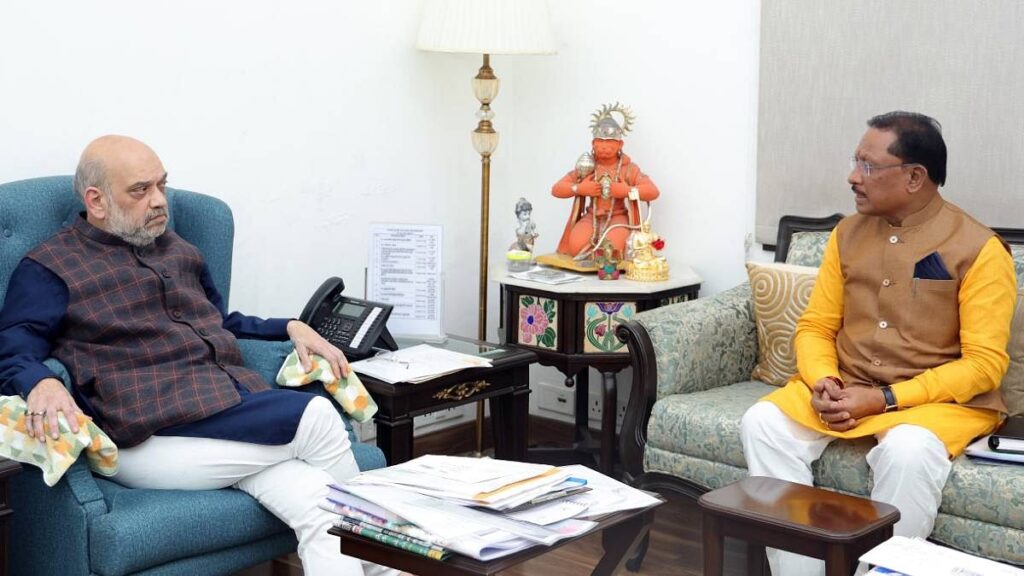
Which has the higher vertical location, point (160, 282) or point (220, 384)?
point (160, 282)

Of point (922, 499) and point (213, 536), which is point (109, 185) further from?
point (922, 499)

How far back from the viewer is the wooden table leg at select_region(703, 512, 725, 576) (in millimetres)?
2363

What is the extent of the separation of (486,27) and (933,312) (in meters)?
1.68

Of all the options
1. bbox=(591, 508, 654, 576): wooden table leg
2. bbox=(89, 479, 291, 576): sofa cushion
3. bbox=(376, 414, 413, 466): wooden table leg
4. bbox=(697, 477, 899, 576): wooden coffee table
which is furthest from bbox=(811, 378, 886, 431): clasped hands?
bbox=(89, 479, 291, 576): sofa cushion

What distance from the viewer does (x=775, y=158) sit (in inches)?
153

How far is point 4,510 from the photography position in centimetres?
243

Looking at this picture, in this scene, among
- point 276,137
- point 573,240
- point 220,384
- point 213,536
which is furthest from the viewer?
point 573,240

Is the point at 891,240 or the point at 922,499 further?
the point at 891,240

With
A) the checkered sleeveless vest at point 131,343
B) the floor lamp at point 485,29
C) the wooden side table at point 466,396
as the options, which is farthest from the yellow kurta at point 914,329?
the checkered sleeveless vest at point 131,343

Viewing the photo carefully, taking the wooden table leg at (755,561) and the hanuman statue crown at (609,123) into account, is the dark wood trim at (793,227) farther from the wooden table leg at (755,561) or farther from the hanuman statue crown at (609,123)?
the wooden table leg at (755,561)

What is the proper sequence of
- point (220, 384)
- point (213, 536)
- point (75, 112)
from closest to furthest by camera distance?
point (213, 536) < point (220, 384) < point (75, 112)

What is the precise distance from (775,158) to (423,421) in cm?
154

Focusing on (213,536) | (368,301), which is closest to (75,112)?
(368,301)

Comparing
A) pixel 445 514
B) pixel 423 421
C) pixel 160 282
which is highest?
pixel 160 282
